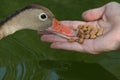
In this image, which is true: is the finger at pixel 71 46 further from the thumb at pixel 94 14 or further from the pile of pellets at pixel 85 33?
the thumb at pixel 94 14

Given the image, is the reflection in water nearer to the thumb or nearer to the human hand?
the human hand

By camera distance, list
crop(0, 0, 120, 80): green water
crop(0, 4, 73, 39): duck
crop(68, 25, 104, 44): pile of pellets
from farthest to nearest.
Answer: crop(0, 0, 120, 80): green water
crop(68, 25, 104, 44): pile of pellets
crop(0, 4, 73, 39): duck

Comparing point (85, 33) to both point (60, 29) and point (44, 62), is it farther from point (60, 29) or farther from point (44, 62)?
point (44, 62)

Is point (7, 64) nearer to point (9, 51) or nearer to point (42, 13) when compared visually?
point (9, 51)

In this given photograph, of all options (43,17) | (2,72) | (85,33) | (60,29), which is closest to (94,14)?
(85,33)

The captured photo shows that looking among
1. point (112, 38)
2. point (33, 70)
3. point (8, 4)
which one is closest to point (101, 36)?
point (112, 38)

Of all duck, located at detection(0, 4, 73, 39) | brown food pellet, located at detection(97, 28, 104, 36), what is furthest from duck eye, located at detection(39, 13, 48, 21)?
brown food pellet, located at detection(97, 28, 104, 36)
